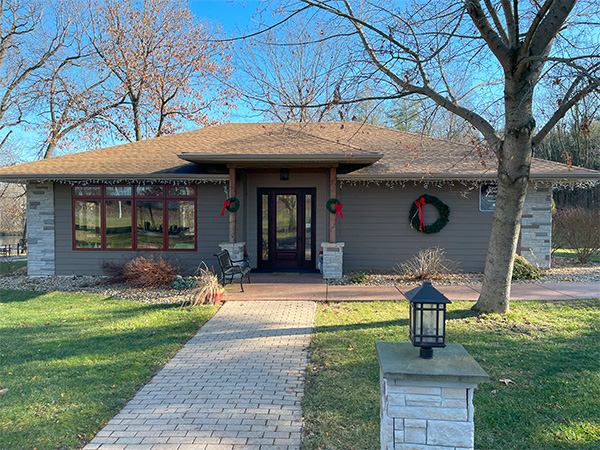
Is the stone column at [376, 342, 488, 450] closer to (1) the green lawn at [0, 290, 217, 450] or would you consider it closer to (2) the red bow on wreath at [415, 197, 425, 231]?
(1) the green lawn at [0, 290, 217, 450]

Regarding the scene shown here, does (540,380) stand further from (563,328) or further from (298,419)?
(298,419)

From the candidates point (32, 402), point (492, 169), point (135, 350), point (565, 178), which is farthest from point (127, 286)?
point (565, 178)

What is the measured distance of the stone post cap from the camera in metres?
2.37

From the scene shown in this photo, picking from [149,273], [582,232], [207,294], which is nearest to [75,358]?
[207,294]

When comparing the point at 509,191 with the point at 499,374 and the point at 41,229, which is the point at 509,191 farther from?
the point at 41,229

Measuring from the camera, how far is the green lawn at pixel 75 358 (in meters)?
3.41

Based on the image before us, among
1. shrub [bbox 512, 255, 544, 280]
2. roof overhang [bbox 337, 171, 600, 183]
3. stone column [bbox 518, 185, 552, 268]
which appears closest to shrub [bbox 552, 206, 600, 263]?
stone column [bbox 518, 185, 552, 268]

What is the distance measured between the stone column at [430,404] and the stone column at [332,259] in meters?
7.30

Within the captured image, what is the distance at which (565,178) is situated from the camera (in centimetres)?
1016

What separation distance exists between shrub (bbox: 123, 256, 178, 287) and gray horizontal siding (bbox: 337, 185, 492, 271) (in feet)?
15.4

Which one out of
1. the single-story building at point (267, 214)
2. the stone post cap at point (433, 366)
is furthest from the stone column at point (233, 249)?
the stone post cap at point (433, 366)

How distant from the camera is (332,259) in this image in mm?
9883

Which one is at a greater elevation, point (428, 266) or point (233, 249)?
point (233, 249)

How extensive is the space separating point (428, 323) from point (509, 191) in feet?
14.6
